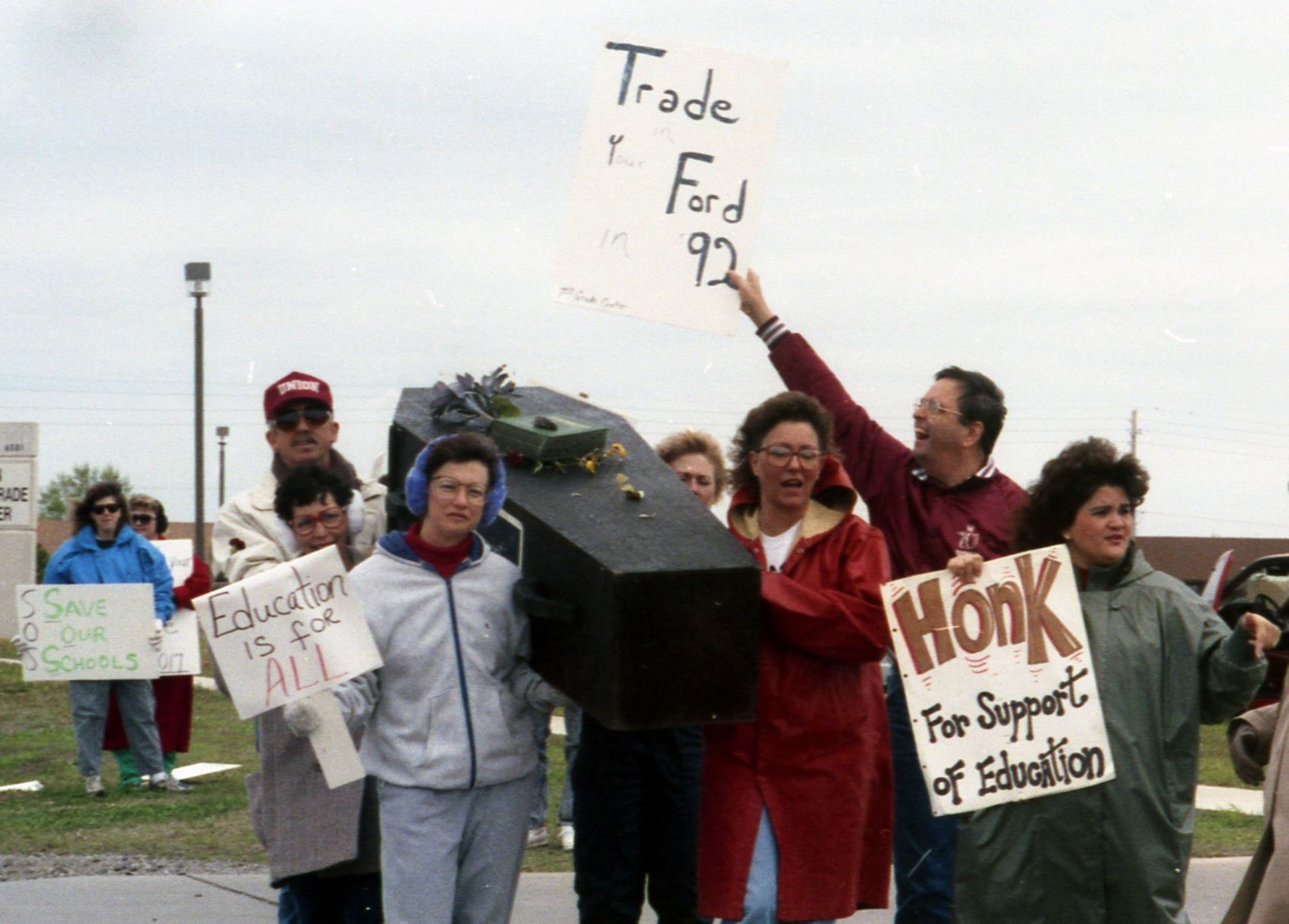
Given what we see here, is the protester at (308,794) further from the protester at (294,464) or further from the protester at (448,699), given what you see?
the protester at (448,699)

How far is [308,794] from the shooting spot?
203 inches

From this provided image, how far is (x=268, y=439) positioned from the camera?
541 centimetres

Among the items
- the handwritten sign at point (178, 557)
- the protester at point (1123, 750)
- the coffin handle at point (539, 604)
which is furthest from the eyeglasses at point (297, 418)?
the handwritten sign at point (178, 557)

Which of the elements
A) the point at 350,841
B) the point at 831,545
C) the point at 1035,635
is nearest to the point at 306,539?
the point at 350,841

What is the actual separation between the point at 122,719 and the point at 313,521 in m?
6.16

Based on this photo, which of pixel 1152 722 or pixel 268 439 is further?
pixel 268 439

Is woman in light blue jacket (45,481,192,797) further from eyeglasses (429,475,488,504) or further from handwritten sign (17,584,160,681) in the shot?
eyeglasses (429,475,488,504)

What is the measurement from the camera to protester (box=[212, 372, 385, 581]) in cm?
518

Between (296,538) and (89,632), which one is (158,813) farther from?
(296,538)

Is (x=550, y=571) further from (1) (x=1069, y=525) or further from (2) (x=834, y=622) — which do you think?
(1) (x=1069, y=525)

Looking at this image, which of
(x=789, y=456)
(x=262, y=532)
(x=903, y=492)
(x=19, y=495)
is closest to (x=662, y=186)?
(x=789, y=456)

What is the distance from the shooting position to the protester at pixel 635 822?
5059 millimetres

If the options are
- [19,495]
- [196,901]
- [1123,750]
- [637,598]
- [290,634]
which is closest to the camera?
[637,598]

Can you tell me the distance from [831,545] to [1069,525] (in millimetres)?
641
